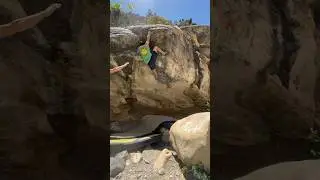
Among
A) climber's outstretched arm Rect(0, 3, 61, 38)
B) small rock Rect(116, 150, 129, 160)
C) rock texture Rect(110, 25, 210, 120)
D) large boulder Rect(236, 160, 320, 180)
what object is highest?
climber's outstretched arm Rect(0, 3, 61, 38)

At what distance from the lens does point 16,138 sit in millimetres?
5211

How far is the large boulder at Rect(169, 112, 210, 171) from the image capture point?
870 cm

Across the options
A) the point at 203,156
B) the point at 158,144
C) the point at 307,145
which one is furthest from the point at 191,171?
the point at 307,145

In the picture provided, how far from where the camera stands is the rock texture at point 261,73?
5.34m

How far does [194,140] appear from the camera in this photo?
29.1 ft

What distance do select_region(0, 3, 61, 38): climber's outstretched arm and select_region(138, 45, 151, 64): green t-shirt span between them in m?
7.57

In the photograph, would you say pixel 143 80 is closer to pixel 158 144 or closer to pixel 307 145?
pixel 158 144

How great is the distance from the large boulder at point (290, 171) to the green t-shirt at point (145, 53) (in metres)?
7.79

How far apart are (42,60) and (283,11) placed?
297 centimetres

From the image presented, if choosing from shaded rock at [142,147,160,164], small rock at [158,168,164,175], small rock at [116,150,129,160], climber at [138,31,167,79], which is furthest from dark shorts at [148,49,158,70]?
small rock at [158,168,164,175]

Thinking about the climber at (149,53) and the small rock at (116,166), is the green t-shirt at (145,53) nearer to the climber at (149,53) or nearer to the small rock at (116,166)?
the climber at (149,53)

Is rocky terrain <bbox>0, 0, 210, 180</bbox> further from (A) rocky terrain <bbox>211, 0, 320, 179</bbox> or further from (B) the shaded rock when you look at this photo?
(B) the shaded rock

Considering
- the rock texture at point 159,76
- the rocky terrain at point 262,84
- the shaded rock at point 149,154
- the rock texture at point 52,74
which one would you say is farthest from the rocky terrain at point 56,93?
the rock texture at point 159,76

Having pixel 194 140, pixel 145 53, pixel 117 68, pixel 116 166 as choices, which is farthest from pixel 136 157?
pixel 145 53
